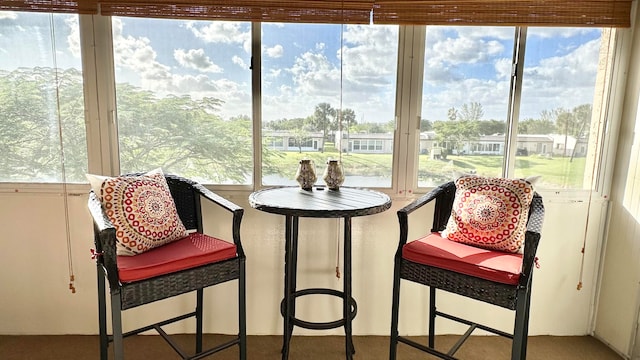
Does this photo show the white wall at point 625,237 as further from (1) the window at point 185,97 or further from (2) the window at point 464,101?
(1) the window at point 185,97

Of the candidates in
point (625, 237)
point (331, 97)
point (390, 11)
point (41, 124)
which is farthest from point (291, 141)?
point (625, 237)

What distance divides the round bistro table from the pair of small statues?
4cm

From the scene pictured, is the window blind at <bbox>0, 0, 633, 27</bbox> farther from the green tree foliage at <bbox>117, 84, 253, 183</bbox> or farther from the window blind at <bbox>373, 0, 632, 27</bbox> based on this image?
the green tree foliage at <bbox>117, 84, 253, 183</bbox>

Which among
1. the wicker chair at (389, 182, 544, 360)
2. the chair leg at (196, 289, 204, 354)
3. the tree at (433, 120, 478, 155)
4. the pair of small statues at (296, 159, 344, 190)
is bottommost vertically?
the chair leg at (196, 289, 204, 354)

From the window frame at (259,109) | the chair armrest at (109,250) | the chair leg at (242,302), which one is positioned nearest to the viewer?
the chair armrest at (109,250)

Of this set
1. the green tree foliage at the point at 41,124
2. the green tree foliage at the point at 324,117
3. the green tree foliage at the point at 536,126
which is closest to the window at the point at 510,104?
the green tree foliage at the point at 536,126

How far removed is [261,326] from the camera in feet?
7.84

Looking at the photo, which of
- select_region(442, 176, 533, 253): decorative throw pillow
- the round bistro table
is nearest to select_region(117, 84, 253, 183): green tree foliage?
the round bistro table

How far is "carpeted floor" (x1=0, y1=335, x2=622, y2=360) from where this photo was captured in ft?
7.13

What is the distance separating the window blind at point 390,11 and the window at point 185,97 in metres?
0.09

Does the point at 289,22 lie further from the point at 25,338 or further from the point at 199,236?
the point at 25,338

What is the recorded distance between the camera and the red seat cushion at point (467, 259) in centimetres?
162

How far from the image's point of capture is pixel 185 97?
7.25ft

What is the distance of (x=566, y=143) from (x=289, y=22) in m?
1.60
